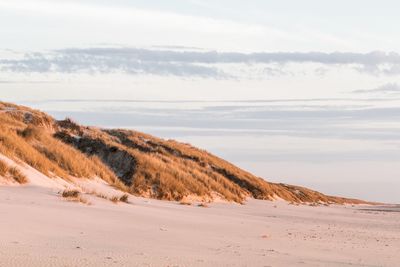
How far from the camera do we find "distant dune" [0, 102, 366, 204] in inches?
755

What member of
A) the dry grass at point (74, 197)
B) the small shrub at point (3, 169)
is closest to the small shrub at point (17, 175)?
the small shrub at point (3, 169)

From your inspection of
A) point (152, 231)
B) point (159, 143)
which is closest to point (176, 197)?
point (159, 143)

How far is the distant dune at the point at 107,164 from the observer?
19.2 m

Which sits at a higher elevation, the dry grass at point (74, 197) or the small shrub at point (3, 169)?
the small shrub at point (3, 169)

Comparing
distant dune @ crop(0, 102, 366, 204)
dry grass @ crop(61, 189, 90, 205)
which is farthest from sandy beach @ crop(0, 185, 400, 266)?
distant dune @ crop(0, 102, 366, 204)

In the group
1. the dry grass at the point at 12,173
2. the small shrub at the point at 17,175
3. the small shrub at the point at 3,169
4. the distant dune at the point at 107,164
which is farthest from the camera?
the distant dune at the point at 107,164

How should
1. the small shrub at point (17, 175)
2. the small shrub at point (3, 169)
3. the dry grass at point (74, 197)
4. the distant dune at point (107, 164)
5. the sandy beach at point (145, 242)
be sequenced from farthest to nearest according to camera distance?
the distant dune at point (107, 164)
the small shrub at point (17, 175)
the small shrub at point (3, 169)
the dry grass at point (74, 197)
the sandy beach at point (145, 242)

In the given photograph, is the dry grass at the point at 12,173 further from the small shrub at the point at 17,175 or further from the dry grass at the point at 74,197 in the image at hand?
the dry grass at the point at 74,197

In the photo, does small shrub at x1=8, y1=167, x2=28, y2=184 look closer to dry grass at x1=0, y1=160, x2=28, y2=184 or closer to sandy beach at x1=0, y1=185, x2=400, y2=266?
dry grass at x1=0, y1=160, x2=28, y2=184

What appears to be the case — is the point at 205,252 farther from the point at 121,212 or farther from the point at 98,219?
the point at 121,212

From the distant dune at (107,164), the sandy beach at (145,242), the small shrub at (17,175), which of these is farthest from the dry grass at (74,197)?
the distant dune at (107,164)

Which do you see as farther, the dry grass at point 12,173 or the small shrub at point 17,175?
the small shrub at point 17,175

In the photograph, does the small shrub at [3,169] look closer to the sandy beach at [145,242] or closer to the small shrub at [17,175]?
the small shrub at [17,175]

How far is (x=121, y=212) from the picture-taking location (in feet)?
41.7
